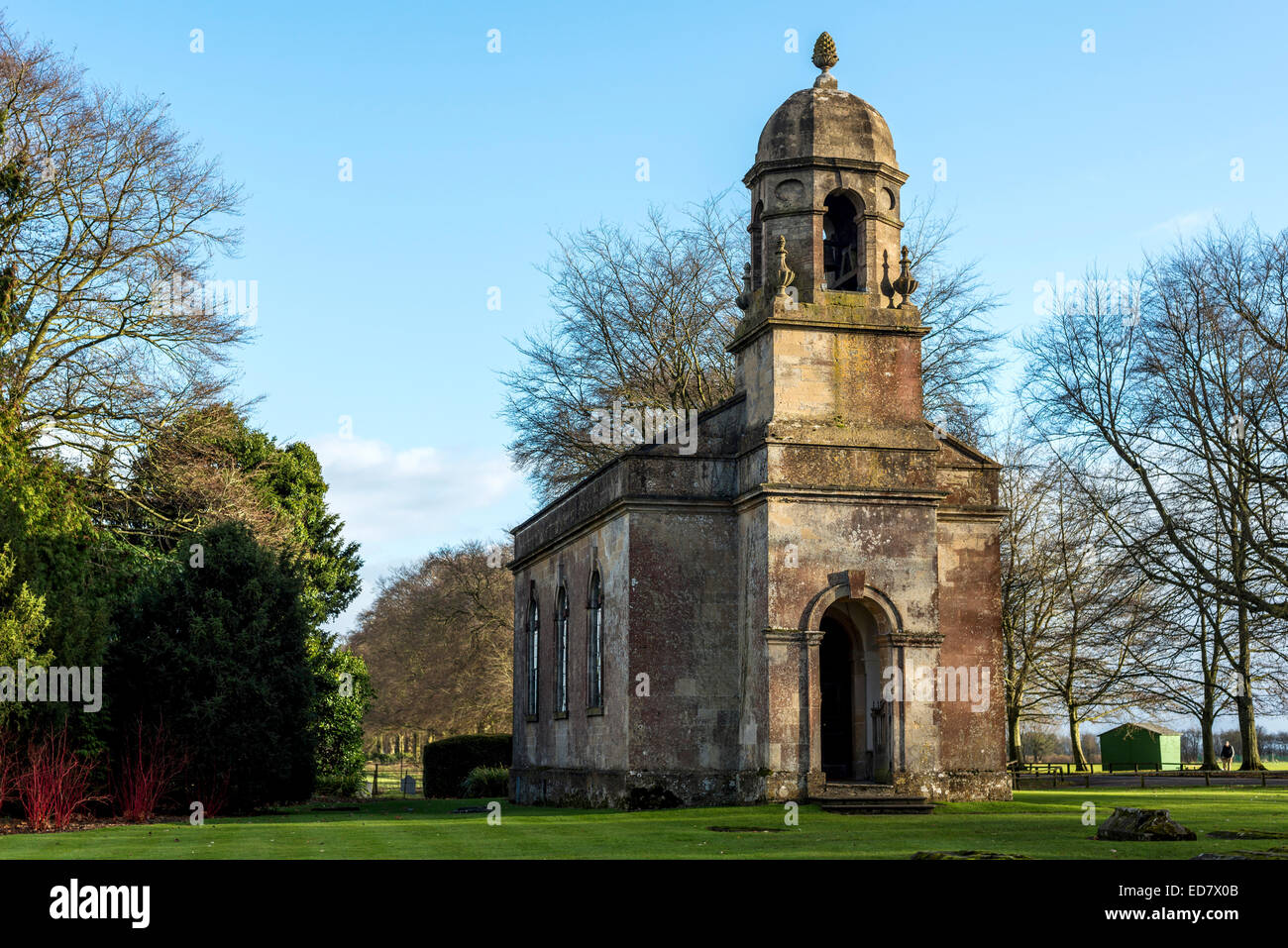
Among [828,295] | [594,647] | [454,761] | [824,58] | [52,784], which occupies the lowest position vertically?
[454,761]

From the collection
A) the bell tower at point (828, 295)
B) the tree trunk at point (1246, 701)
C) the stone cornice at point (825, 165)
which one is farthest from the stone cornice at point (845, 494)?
the tree trunk at point (1246, 701)

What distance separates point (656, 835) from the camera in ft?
58.7

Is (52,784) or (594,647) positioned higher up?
(594,647)

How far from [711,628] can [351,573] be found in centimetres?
2846

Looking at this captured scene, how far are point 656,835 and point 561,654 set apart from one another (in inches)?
540

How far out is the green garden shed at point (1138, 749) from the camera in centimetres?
5212

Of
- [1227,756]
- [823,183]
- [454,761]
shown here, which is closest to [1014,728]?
[1227,756]

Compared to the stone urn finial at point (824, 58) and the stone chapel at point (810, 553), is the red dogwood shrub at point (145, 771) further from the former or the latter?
the stone urn finial at point (824, 58)

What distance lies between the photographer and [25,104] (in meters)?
26.9

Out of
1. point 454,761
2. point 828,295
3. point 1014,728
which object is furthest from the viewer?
point 1014,728

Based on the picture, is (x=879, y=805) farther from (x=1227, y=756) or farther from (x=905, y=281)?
(x=1227, y=756)
